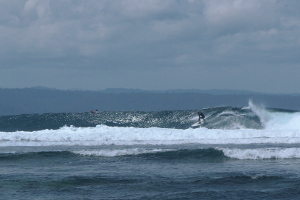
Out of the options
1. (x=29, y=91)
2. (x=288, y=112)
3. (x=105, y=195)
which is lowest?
(x=105, y=195)

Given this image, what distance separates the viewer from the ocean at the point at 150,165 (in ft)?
49.0

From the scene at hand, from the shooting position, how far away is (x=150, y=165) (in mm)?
19922

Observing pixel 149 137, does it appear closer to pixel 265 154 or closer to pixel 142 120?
pixel 265 154

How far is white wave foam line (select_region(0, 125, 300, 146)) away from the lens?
28.8 meters

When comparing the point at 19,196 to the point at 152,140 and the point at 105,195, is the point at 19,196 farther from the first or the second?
the point at 152,140

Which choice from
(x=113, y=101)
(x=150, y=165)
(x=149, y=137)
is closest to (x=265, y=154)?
(x=150, y=165)

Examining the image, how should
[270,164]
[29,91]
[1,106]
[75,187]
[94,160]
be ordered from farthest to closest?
[29,91] → [1,106] → [94,160] → [270,164] → [75,187]

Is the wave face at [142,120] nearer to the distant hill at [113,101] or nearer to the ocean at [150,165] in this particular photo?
the ocean at [150,165]

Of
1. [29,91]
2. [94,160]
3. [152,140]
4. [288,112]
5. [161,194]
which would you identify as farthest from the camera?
[29,91]

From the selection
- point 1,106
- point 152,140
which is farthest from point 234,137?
point 1,106

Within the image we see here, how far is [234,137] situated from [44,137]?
1180 centimetres

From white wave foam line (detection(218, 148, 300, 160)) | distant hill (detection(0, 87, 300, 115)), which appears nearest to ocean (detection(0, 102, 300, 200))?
white wave foam line (detection(218, 148, 300, 160))

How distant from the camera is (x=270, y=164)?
19531 millimetres

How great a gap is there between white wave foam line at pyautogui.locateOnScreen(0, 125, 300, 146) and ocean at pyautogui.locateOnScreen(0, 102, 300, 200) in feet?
0.19
